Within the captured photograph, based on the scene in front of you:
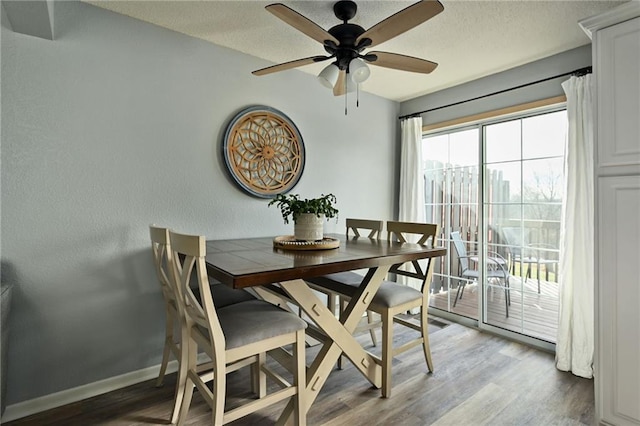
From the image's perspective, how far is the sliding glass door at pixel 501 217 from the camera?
→ 2697mm

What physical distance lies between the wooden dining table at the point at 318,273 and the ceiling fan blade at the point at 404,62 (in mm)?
1111

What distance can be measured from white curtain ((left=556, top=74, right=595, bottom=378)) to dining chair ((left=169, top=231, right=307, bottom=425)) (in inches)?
78.7

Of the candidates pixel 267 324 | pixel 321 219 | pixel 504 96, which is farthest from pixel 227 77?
pixel 504 96

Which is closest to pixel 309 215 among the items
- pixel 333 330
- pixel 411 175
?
pixel 333 330

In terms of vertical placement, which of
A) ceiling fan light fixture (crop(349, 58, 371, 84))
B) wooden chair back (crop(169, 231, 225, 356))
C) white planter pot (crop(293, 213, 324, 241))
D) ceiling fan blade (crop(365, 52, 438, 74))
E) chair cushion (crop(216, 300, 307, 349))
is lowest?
chair cushion (crop(216, 300, 307, 349))

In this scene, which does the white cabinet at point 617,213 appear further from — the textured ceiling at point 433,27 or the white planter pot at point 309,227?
the white planter pot at point 309,227

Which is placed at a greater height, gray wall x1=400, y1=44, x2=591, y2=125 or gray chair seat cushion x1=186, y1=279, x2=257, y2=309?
gray wall x1=400, y1=44, x2=591, y2=125

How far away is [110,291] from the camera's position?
211cm

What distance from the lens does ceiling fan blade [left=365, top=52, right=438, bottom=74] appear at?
189 centimetres

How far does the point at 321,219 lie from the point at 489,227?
187 cm

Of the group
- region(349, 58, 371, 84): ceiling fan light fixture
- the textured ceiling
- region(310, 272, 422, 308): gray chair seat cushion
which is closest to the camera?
region(349, 58, 371, 84): ceiling fan light fixture

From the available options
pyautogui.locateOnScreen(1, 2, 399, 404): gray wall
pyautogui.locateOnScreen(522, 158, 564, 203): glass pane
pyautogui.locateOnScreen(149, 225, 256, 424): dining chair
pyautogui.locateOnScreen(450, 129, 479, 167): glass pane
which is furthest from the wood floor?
pyautogui.locateOnScreen(450, 129, 479, 167): glass pane

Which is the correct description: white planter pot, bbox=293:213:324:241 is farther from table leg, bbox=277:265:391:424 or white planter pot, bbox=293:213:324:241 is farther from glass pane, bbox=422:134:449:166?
glass pane, bbox=422:134:449:166

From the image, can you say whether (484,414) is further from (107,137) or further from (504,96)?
(107,137)
